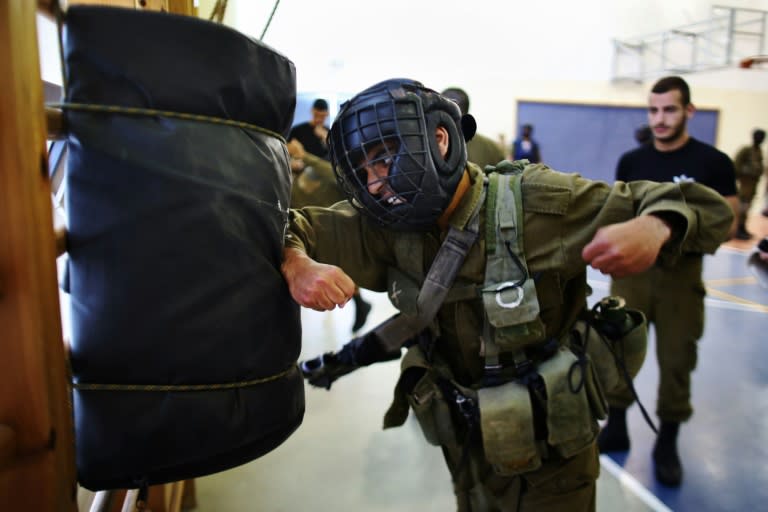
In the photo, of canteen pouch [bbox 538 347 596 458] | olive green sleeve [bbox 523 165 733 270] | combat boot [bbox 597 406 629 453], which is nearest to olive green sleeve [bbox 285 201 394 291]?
olive green sleeve [bbox 523 165 733 270]

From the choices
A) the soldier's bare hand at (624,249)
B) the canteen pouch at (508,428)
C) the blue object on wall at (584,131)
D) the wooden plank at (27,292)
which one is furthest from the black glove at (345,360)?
the blue object on wall at (584,131)

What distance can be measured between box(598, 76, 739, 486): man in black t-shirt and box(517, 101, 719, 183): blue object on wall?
6860 mm

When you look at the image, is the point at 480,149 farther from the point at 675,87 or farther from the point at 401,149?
the point at 401,149

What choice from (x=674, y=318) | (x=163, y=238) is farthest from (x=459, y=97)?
(x=163, y=238)

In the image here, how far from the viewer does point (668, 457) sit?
234 centimetres

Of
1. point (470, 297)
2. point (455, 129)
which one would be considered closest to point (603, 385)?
point (470, 297)

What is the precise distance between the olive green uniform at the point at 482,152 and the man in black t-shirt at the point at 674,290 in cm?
71

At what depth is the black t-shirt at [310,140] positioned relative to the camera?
11.9 ft

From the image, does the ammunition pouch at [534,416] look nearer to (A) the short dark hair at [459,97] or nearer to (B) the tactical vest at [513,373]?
(B) the tactical vest at [513,373]

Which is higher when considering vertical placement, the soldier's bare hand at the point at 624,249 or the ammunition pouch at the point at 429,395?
the soldier's bare hand at the point at 624,249

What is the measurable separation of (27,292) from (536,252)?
99cm

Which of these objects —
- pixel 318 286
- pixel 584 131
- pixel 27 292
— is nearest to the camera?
pixel 27 292

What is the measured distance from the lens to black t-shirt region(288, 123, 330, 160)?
3635 mm

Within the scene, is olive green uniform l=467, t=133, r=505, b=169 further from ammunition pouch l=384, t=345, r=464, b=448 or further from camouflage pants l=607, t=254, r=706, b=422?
ammunition pouch l=384, t=345, r=464, b=448
